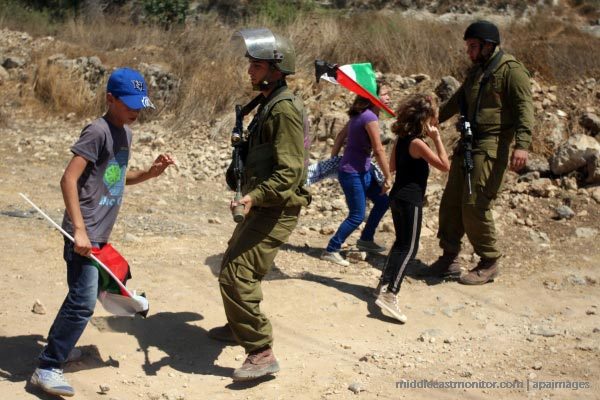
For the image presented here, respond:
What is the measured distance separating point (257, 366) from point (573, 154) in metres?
5.31

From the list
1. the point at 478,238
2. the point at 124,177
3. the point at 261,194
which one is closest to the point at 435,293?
the point at 478,238

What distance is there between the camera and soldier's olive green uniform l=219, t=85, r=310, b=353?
171 inches

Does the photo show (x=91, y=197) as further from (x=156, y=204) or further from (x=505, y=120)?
(x=156, y=204)


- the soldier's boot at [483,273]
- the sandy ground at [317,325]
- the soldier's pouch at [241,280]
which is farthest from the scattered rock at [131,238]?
the soldier's boot at [483,273]

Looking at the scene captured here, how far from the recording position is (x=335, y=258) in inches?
268

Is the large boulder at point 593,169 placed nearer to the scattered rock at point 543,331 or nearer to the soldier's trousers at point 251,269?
the scattered rock at point 543,331

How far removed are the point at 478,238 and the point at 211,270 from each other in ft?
6.84

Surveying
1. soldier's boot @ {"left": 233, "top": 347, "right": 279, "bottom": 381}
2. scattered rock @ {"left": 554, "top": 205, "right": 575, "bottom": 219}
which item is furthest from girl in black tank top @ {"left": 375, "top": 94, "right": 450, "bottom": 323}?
scattered rock @ {"left": 554, "top": 205, "right": 575, "bottom": 219}

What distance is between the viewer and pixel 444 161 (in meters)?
5.80

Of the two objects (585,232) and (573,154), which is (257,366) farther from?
(573,154)

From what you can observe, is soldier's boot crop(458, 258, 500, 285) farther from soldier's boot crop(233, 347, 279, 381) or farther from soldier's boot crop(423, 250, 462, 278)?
soldier's boot crop(233, 347, 279, 381)

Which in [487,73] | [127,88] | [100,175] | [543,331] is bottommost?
[543,331]

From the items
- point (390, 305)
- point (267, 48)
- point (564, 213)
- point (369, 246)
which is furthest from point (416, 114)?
point (564, 213)

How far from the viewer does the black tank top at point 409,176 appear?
18.8 ft
